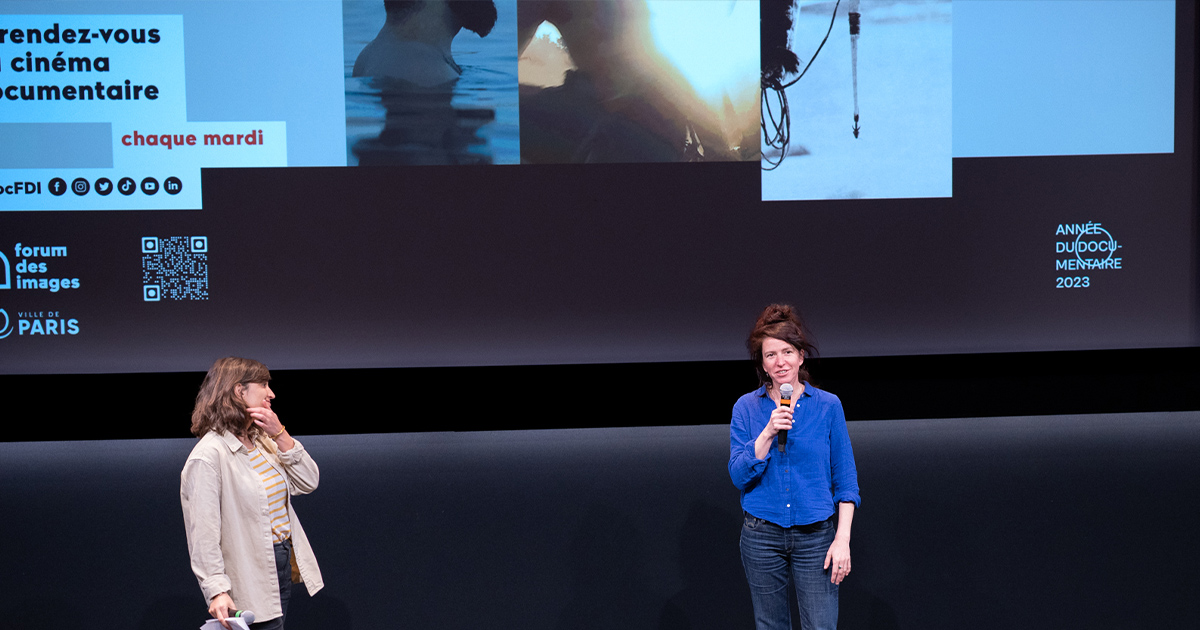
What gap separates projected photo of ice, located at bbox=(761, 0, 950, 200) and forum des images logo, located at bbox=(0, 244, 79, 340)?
156 inches

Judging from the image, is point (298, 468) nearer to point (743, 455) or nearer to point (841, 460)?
point (743, 455)

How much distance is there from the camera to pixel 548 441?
17.4ft

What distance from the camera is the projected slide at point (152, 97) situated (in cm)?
499

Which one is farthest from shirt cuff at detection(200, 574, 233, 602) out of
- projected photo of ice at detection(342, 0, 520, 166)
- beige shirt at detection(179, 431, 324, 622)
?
projected photo of ice at detection(342, 0, 520, 166)

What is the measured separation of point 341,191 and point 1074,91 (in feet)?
14.0

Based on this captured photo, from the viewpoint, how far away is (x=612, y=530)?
458cm

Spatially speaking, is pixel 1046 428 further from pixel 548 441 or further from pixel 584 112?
pixel 584 112

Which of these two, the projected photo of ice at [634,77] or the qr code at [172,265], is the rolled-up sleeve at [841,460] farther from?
the qr code at [172,265]

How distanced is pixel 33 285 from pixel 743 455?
4263mm

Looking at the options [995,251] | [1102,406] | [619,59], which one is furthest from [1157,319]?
[619,59]

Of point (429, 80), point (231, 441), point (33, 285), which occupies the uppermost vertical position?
point (429, 80)

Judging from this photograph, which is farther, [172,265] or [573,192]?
[573,192]

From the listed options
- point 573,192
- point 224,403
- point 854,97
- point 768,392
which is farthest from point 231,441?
point 854,97

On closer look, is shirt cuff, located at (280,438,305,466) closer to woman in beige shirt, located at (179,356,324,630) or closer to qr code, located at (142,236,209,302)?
woman in beige shirt, located at (179,356,324,630)
